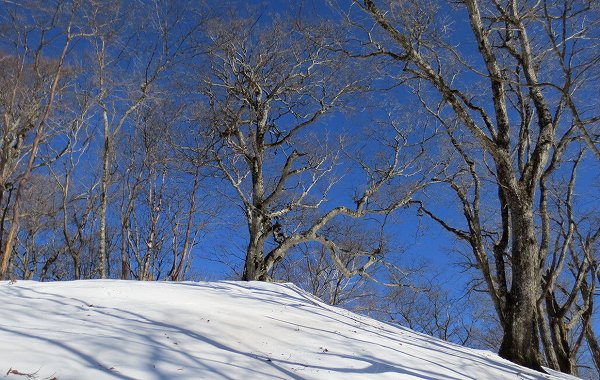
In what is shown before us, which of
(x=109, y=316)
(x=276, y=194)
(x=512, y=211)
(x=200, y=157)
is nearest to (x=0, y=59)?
(x=200, y=157)

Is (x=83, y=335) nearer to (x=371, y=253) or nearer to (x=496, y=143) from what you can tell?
(x=496, y=143)

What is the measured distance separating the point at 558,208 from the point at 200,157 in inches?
374

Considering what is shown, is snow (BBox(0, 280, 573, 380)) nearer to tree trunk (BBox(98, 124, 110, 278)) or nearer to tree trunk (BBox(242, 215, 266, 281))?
tree trunk (BBox(242, 215, 266, 281))

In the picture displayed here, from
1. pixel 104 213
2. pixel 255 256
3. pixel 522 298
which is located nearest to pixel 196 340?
pixel 522 298

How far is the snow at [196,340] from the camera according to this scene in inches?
115

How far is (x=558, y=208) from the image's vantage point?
1148cm

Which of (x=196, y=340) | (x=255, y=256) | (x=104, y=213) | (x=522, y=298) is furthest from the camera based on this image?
(x=104, y=213)

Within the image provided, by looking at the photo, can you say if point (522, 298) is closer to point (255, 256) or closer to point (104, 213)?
point (255, 256)

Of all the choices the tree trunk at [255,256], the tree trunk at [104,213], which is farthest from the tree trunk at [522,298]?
the tree trunk at [104,213]

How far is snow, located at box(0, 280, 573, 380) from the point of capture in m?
2.93

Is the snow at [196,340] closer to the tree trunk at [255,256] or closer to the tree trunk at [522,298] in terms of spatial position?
the tree trunk at [522,298]

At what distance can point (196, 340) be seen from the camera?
3691 mm

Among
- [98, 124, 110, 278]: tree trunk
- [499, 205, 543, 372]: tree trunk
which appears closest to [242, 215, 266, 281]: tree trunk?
[98, 124, 110, 278]: tree trunk

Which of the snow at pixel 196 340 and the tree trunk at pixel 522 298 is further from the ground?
the tree trunk at pixel 522 298
